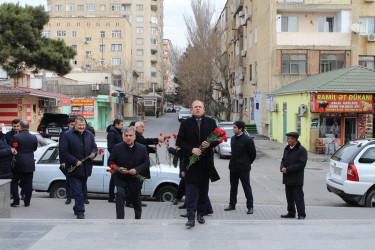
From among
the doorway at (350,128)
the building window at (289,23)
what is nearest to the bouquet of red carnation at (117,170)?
the doorway at (350,128)

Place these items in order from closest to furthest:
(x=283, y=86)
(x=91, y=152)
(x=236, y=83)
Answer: (x=91, y=152) < (x=283, y=86) < (x=236, y=83)

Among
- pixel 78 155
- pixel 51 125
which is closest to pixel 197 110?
pixel 78 155

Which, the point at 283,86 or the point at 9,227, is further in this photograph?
the point at 283,86

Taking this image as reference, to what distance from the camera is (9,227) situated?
6109mm

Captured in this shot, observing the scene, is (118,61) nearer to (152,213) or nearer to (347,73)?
(347,73)

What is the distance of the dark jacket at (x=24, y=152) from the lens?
8125 mm

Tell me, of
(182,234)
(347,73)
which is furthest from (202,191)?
(347,73)

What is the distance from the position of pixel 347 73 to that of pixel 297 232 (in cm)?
1928

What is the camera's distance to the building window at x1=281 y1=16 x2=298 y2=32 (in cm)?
3050

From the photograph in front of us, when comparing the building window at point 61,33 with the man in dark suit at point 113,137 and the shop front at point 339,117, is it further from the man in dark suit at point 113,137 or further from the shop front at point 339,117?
the man in dark suit at point 113,137

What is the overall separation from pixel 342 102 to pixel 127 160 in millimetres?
17965

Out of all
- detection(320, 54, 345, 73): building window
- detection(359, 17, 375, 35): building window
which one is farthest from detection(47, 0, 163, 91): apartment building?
detection(359, 17, 375, 35): building window

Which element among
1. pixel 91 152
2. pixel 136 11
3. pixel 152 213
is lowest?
pixel 152 213

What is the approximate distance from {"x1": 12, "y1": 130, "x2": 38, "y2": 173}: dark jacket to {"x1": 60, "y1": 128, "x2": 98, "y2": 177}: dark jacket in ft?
3.79
